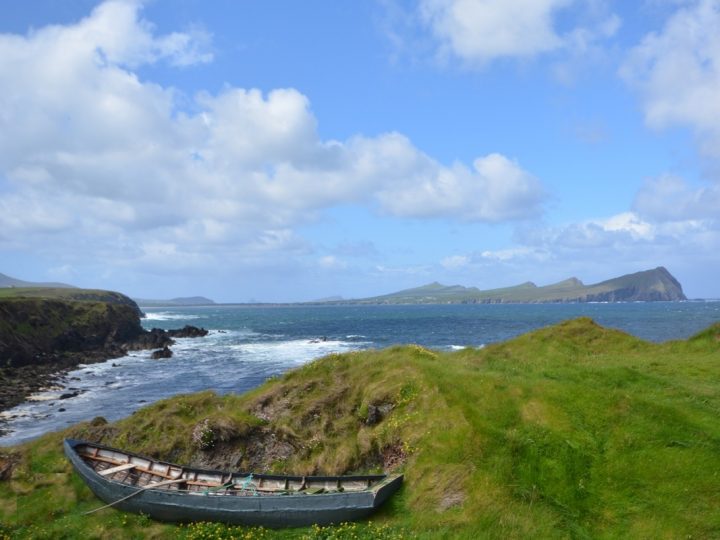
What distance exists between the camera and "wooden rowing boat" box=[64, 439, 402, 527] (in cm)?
1576

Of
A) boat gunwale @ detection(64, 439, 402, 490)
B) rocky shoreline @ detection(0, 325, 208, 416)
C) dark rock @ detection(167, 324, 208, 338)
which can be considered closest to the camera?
boat gunwale @ detection(64, 439, 402, 490)

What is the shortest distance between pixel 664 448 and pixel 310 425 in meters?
14.3

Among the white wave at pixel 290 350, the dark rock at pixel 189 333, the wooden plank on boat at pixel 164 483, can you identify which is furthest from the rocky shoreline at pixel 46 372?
the wooden plank on boat at pixel 164 483

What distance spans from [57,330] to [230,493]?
8373cm

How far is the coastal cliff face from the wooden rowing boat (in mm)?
59625

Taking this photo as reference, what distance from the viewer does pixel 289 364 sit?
66500 mm

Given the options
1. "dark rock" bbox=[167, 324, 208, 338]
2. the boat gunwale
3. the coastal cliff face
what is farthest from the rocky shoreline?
the boat gunwale

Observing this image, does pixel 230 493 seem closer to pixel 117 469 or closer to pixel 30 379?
pixel 117 469

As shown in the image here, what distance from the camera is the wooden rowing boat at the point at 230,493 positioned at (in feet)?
51.7

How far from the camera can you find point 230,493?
1806cm

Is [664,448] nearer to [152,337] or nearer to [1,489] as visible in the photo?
[1,489]

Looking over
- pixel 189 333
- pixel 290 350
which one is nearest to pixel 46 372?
pixel 290 350

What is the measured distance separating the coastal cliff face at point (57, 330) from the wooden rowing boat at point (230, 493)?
59625 millimetres

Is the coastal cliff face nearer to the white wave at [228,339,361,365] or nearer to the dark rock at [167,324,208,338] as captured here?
the dark rock at [167,324,208,338]
